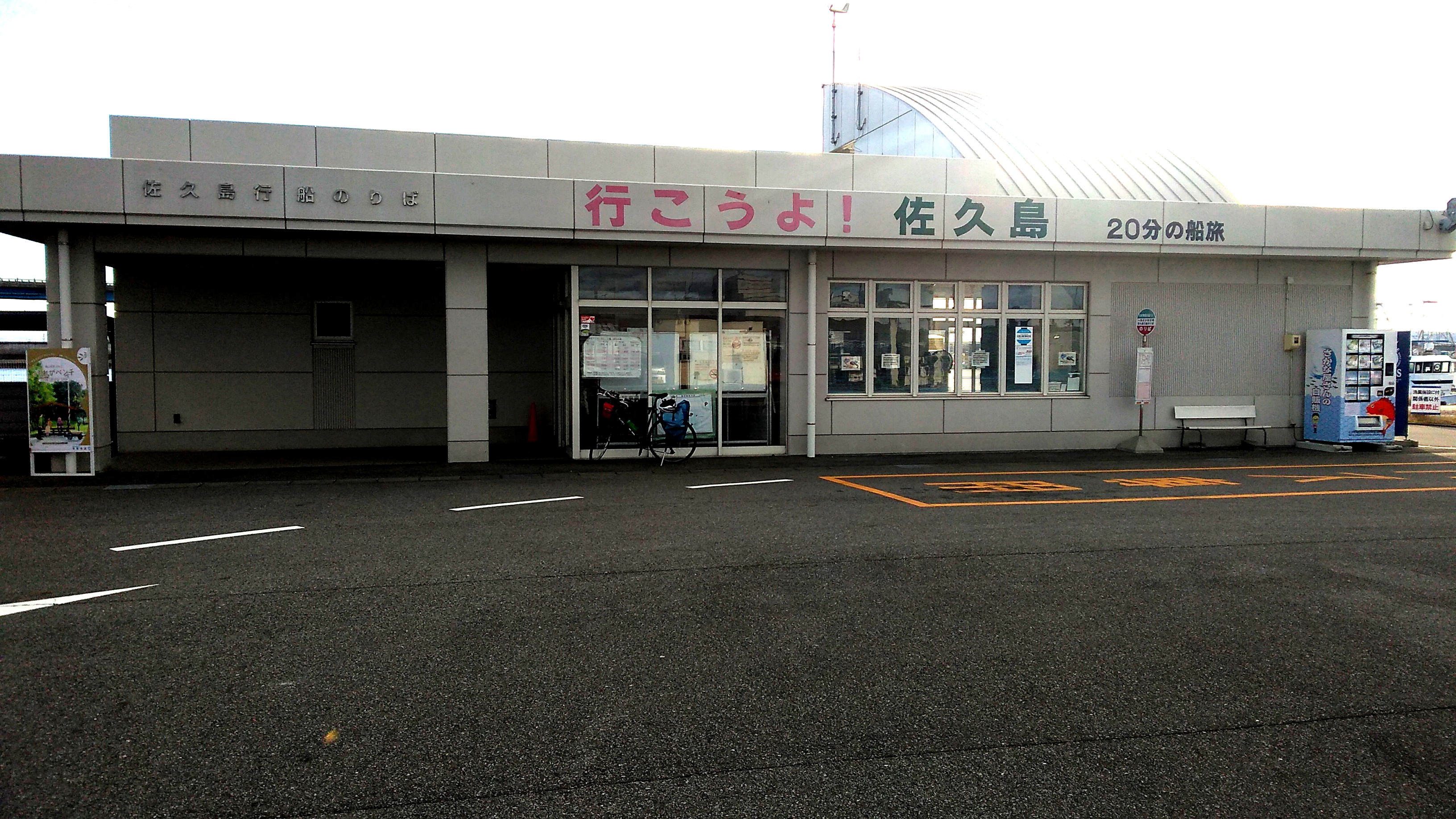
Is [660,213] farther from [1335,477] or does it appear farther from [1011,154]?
[1011,154]

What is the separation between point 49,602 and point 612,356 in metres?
9.62

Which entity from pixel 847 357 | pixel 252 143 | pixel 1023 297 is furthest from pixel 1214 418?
pixel 252 143

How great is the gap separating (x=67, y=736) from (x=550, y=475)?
9279 mm

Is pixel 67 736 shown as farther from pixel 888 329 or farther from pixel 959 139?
pixel 959 139

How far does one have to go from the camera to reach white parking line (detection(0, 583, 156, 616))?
584cm

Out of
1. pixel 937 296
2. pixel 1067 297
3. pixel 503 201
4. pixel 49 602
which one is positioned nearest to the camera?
pixel 49 602

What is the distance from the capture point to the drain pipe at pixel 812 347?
1540cm

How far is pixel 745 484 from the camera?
12.1m

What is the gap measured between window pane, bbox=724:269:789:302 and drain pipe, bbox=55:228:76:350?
9.02 meters

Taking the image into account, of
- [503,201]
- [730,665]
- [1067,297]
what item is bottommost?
[730,665]

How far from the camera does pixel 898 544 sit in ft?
26.0

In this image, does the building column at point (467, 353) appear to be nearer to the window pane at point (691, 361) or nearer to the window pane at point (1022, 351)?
the window pane at point (691, 361)

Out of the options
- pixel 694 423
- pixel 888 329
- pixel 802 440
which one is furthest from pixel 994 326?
pixel 694 423

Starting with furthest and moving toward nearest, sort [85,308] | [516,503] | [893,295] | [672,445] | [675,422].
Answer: [893,295]
[675,422]
[672,445]
[85,308]
[516,503]
